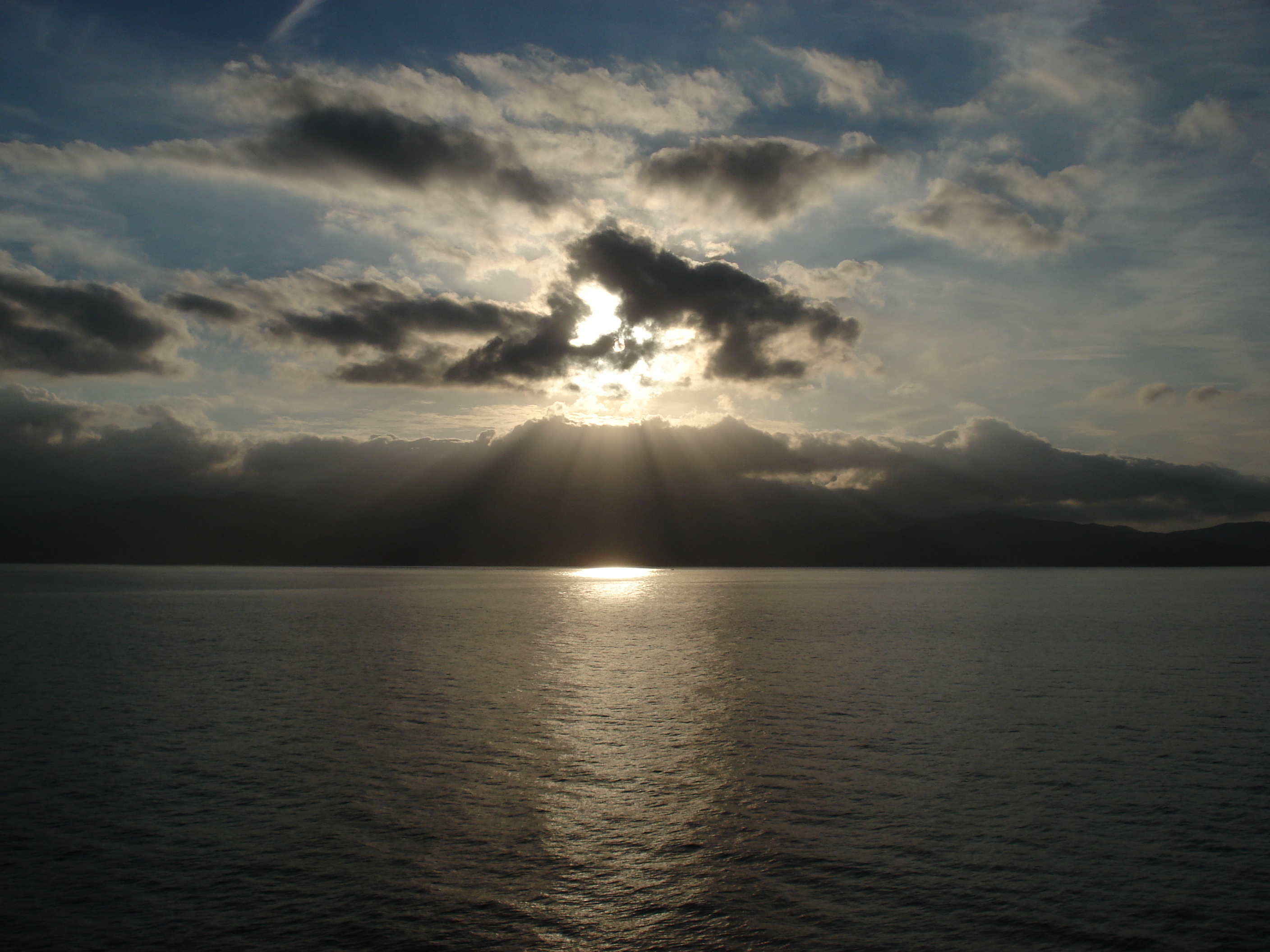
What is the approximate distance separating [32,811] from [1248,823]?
4130cm

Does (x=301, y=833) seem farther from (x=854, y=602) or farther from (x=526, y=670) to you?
(x=854, y=602)

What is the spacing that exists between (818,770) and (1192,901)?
1422 centimetres


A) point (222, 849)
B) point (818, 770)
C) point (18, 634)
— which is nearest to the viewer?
point (222, 849)

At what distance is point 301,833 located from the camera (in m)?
25.2

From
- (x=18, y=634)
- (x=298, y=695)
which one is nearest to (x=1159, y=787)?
(x=298, y=695)

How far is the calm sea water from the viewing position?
19594mm

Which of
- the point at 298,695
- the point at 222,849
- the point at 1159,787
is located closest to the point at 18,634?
the point at 298,695

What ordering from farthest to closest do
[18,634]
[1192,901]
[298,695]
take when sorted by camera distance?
[18,634] < [298,695] < [1192,901]

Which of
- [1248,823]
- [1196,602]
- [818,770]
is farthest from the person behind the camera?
[1196,602]

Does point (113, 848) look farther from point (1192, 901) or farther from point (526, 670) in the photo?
point (526, 670)

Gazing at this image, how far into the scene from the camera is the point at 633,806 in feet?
92.8

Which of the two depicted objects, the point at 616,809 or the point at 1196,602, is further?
the point at 1196,602

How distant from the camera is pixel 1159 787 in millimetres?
30578

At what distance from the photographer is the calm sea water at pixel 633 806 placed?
771 inches
